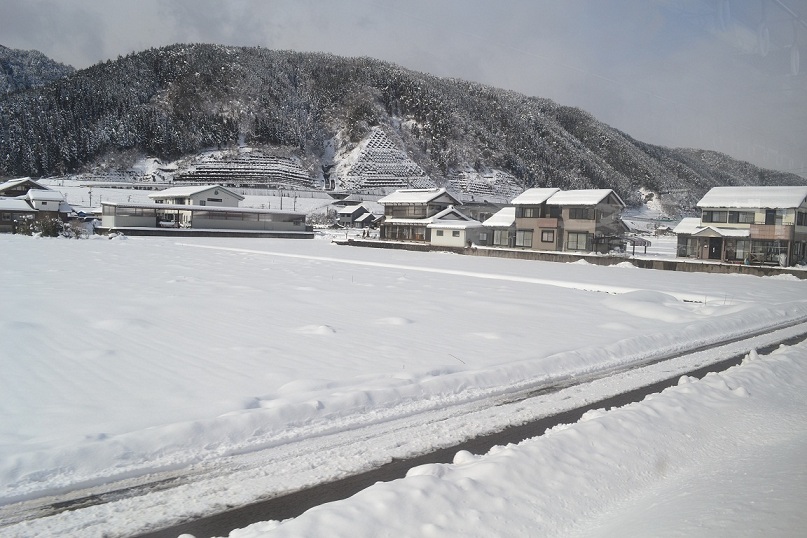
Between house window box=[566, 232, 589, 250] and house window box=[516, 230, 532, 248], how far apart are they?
2.99 meters

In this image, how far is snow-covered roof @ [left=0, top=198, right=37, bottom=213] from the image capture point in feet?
139

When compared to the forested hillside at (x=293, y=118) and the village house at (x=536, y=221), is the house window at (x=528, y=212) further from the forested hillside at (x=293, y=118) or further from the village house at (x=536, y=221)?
the forested hillside at (x=293, y=118)

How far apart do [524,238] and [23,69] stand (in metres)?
84.3

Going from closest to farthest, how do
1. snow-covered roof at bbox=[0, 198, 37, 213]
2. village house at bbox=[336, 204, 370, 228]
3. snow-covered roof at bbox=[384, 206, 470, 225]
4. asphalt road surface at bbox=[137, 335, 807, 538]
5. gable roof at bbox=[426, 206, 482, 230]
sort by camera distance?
asphalt road surface at bbox=[137, 335, 807, 538] < gable roof at bbox=[426, 206, 482, 230] < snow-covered roof at bbox=[0, 198, 37, 213] < snow-covered roof at bbox=[384, 206, 470, 225] < village house at bbox=[336, 204, 370, 228]

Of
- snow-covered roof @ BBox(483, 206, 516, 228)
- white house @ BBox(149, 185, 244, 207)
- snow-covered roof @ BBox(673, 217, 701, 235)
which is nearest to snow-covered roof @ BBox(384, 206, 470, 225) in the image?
snow-covered roof @ BBox(483, 206, 516, 228)

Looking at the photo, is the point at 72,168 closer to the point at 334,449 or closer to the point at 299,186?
the point at 299,186

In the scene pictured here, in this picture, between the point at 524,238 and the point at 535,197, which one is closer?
the point at 535,197

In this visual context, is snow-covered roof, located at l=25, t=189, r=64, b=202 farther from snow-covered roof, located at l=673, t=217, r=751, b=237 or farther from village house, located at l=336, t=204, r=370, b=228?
snow-covered roof, located at l=673, t=217, r=751, b=237

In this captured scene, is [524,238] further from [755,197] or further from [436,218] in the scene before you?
[755,197]

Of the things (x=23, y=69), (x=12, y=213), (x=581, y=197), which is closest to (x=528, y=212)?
(x=581, y=197)

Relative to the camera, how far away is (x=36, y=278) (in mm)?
14336

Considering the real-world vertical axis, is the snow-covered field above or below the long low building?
below

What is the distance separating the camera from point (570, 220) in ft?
118

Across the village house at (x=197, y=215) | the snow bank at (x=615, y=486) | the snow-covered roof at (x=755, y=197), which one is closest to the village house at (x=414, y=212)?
the village house at (x=197, y=215)
